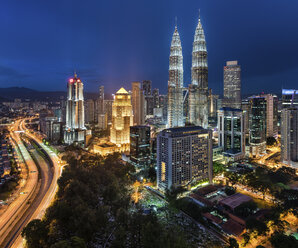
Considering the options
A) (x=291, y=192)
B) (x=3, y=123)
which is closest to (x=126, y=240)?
(x=291, y=192)

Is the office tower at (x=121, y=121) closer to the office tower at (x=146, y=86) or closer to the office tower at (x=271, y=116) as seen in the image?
the office tower at (x=271, y=116)

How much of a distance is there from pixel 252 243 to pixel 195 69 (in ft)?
120

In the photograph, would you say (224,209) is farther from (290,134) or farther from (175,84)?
(175,84)

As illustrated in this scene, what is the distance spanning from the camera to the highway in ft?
40.7

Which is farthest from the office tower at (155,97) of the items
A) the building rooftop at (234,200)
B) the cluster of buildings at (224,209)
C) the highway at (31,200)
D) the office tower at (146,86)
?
the building rooftop at (234,200)

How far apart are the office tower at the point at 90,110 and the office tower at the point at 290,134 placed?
4536 cm

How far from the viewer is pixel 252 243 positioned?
39.8 feet

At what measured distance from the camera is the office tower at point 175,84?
143ft

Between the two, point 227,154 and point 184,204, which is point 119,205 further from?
point 227,154

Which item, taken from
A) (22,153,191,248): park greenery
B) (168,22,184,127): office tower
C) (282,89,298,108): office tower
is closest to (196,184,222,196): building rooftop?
(22,153,191,248): park greenery

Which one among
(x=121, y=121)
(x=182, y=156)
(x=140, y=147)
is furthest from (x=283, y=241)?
(x=121, y=121)

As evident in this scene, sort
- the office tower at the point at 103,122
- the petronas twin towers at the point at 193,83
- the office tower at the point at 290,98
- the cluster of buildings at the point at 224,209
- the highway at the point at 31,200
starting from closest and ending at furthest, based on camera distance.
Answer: the highway at the point at 31,200, the cluster of buildings at the point at 224,209, the office tower at the point at 290,98, the petronas twin towers at the point at 193,83, the office tower at the point at 103,122

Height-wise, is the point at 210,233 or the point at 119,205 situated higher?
the point at 119,205

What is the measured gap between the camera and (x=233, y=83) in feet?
162
